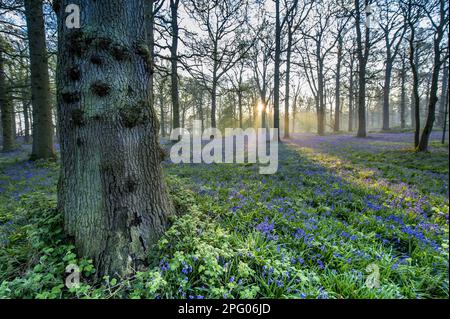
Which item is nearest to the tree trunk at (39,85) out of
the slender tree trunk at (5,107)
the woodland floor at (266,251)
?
the slender tree trunk at (5,107)

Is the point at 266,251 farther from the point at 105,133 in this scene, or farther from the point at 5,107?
the point at 5,107

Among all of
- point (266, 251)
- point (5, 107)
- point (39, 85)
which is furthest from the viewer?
point (5, 107)

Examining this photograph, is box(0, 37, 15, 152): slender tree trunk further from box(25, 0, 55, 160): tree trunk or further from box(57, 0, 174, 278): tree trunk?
box(57, 0, 174, 278): tree trunk

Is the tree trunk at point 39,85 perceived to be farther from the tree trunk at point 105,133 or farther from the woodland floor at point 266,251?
the tree trunk at point 105,133

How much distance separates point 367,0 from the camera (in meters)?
13.2

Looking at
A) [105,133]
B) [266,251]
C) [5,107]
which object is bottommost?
[266,251]

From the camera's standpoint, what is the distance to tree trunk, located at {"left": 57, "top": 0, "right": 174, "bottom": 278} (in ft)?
6.50

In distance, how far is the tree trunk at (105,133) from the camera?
6.50 feet

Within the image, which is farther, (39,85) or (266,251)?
(39,85)

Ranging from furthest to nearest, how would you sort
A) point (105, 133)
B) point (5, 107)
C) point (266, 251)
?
1. point (5, 107)
2. point (266, 251)
3. point (105, 133)

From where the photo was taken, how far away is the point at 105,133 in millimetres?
2012

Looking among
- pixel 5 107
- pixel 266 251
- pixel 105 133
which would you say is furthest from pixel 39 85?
pixel 266 251
